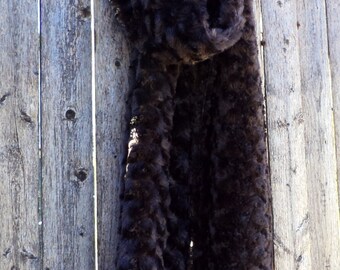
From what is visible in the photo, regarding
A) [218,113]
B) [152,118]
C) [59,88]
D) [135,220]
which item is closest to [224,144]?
[218,113]

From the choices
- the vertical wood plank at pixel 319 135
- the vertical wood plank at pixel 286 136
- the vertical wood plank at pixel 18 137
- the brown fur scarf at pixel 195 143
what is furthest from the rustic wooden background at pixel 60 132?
the vertical wood plank at pixel 319 135

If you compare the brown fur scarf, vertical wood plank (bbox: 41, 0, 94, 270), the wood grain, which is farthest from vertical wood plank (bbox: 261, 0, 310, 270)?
vertical wood plank (bbox: 41, 0, 94, 270)

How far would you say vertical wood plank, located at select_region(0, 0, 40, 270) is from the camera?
5.40 feet

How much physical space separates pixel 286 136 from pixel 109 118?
26.2 inches

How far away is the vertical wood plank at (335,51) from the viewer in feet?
7.98

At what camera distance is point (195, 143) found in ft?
5.91

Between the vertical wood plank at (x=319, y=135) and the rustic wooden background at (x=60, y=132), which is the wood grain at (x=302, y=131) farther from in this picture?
the rustic wooden background at (x=60, y=132)

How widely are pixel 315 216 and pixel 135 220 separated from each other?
3.04ft

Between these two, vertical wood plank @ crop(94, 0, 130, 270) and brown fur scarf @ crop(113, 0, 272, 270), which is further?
vertical wood plank @ crop(94, 0, 130, 270)

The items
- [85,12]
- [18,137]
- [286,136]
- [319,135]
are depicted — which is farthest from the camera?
[319,135]

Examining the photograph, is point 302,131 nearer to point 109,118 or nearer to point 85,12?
point 109,118

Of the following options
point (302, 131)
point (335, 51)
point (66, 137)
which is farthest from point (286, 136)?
point (66, 137)

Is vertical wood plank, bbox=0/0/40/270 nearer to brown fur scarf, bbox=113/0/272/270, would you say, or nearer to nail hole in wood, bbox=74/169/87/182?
nail hole in wood, bbox=74/169/87/182

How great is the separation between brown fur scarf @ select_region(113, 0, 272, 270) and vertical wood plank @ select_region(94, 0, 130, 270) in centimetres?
9
